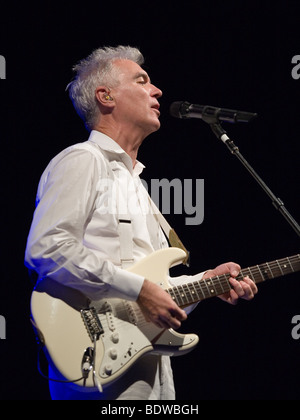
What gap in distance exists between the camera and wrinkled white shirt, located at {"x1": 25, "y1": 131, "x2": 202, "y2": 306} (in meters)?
2.03

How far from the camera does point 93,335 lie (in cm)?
203

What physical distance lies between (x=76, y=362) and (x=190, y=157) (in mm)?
2147

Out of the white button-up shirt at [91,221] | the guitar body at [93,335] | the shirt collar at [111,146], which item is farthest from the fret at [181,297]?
the shirt collar at [111,146]

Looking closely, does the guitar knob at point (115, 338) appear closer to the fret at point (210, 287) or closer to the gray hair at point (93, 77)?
the fret at point (210, 287)

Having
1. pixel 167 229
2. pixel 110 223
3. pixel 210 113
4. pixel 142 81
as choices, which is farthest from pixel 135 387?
pixel 142 81

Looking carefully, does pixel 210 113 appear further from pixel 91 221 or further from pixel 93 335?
pixel 93 335

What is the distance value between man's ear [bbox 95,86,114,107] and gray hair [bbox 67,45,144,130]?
3cm

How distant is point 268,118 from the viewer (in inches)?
152

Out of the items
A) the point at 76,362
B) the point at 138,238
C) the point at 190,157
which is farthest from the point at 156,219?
the point at 190,157

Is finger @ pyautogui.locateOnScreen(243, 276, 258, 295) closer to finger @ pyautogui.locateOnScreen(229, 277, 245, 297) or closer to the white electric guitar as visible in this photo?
finger @ pyautogui.locateOnScreen(229, 277, 245, 297)

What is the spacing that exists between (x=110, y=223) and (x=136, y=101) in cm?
82

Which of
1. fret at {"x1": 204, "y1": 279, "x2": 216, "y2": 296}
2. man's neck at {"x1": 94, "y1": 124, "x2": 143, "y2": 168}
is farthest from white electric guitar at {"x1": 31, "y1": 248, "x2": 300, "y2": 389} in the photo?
man's neck at {"x1": 94, "y1": 124, "x2": 143, "y2": 168}

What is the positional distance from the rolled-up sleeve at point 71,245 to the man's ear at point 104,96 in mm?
679

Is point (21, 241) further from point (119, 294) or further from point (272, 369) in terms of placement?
point (272, 369)
